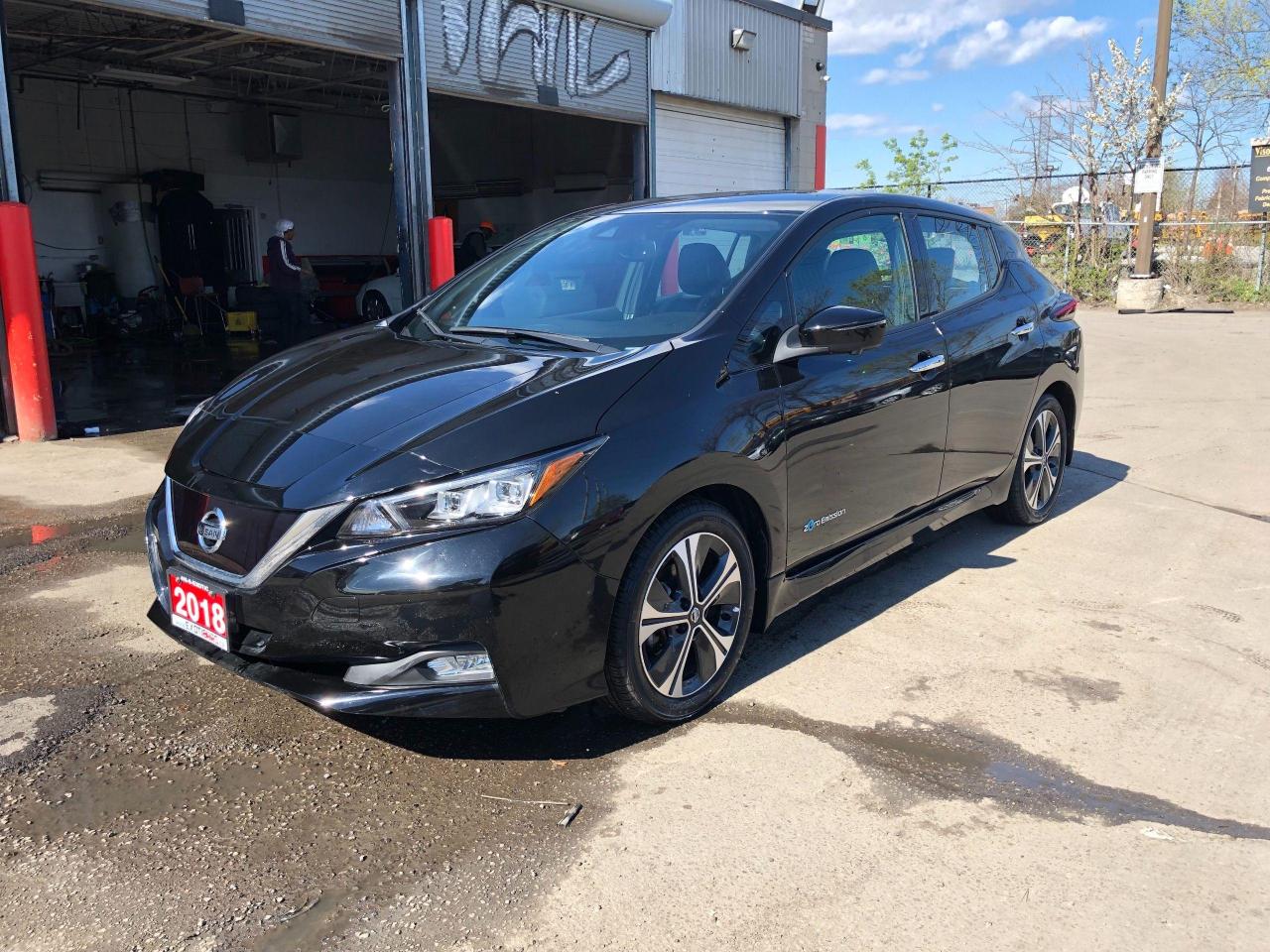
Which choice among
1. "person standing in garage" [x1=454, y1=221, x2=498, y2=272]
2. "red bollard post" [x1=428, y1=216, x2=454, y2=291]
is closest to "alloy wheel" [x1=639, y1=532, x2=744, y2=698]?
"red bollard post" [x1=428, y1=216, x2=454, y2=291]

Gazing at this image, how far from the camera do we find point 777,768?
124 inches

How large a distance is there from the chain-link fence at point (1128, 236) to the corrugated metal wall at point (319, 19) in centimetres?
1392

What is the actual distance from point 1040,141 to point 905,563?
67.3 ft

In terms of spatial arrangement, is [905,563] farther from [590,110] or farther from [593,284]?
[590,110]

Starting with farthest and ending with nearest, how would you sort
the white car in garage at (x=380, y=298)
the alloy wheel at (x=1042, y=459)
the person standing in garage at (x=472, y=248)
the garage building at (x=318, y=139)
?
the white car in garage at (x=380, y=298)
the person standing in garage at (x=472, y=248)
the garage building at (x=318, y=139)
the alloy wheel at (x=1042, y=459)

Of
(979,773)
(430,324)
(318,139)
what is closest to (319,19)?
(430,324)

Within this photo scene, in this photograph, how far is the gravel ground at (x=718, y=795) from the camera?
246 centimetres

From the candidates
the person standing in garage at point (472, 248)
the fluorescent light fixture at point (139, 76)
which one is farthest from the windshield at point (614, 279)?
the fluorescent light fixture at point (139, 76)

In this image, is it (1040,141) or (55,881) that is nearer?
(55,881)

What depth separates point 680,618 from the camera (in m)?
3.29

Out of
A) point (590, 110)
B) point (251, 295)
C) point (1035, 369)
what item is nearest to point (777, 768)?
point (1035, 369)

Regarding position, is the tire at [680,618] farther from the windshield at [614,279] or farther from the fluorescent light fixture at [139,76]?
the fluorescent light fixture at [139,76]

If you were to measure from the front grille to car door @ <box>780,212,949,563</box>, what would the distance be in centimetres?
174

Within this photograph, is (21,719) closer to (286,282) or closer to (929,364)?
(929,364)
